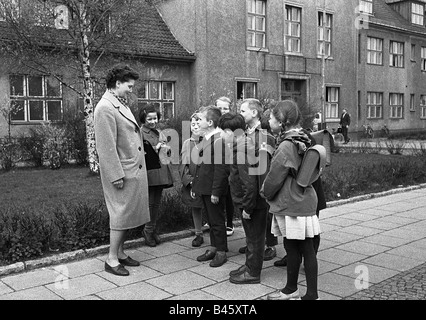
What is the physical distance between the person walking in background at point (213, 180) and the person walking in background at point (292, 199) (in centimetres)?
108

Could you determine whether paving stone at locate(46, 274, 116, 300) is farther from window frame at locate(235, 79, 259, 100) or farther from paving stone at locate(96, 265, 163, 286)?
window frame at locate(235, 79, 259, 100)

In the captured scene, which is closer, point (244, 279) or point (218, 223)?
point (244, 279)

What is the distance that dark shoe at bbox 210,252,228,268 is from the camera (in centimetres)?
555

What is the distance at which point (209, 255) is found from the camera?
5.83 meters

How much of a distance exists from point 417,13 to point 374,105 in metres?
10.2

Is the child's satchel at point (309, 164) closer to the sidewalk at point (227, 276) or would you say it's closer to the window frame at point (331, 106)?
the sidewalk at point (227, 276)

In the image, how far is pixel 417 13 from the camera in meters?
37.9

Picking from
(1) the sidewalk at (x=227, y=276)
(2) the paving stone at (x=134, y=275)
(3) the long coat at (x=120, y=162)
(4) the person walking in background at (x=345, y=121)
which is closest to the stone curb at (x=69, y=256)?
(1) the sidewalk at (x=227, y=276)

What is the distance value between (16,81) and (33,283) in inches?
514

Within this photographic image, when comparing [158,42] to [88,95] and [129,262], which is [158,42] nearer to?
[88,95]

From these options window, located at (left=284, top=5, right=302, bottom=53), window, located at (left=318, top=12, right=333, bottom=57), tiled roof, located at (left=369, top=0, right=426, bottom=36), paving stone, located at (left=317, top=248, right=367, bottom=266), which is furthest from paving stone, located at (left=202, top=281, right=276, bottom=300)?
tiled roof, located at (left=369, top=0, right=426, bottom=36)

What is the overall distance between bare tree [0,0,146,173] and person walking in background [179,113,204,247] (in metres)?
6.43

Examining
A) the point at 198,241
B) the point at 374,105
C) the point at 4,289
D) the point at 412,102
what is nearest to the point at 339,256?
the point at 198,241

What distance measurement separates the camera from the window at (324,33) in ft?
90.2
